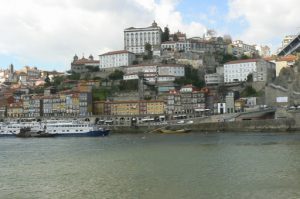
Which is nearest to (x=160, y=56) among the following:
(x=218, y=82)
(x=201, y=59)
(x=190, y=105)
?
(x=201, y=59)

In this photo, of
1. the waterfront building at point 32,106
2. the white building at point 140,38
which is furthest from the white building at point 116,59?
the waterfront building at point 32,106

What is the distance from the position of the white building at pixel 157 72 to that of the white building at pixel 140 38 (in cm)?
991

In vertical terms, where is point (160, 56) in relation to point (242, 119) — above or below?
above

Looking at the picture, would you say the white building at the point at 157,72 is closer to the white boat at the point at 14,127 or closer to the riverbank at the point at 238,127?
the riverbank at the point at 238,127

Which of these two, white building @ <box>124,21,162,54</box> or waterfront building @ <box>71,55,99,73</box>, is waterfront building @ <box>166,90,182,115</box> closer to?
waterfront building @ <box>71,55,99,73</box>

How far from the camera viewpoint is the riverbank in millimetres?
43781

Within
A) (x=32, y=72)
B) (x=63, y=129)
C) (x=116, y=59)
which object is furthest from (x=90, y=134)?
(x=32, y=72)

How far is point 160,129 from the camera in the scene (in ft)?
162

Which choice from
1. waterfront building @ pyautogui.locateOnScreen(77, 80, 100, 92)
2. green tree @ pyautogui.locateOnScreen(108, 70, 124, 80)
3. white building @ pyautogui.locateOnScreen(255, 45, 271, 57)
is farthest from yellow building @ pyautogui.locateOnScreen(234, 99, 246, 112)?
white building @ pyautogui.locateOnScreen(255, 45, 271, 57)

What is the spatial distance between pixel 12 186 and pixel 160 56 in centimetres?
5759

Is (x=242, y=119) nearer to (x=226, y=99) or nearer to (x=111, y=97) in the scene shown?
(x=226, y=99)

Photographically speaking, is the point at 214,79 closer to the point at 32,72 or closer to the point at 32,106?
the point at 32,106

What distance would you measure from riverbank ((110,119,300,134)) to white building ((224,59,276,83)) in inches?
585

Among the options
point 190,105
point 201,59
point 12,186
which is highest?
point 201,59
